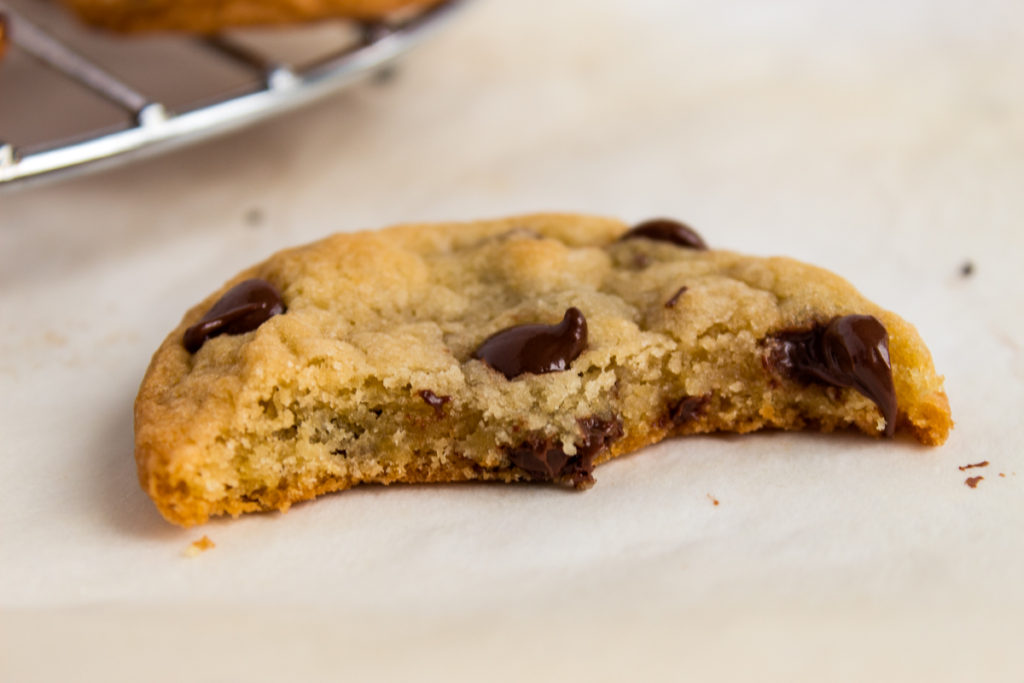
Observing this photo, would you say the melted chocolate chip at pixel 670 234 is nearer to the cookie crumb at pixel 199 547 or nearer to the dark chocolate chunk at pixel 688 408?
the dark chocolate chunk at pixel 688 408

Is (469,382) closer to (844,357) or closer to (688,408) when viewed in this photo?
(688,408)

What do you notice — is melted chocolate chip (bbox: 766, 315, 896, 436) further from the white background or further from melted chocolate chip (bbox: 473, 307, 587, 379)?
melted chocolate chip (bbox: 473, 307, 587, 379)

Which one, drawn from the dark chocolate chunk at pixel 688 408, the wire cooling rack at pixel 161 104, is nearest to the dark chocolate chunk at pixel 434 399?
the dark chocolate chunk at pixel 688 408

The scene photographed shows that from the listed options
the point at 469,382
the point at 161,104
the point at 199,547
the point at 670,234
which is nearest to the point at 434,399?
the point at 469,382

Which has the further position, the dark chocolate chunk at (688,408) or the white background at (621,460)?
the dark chocolate chunk at (688,408)

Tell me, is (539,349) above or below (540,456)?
above

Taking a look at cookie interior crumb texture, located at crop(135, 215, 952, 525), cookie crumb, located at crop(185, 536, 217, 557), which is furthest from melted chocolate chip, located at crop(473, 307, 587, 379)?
cookie crumb, located at crop(185, 536, 217, 557)
